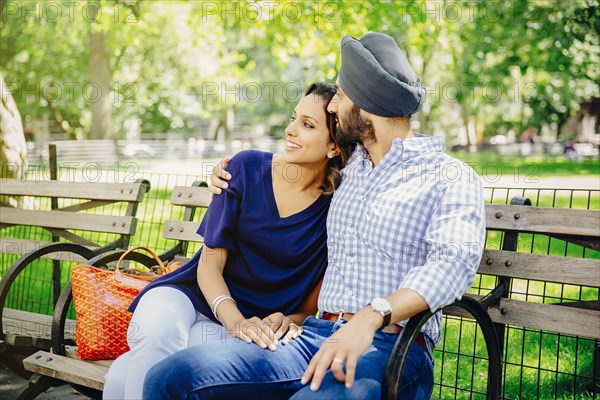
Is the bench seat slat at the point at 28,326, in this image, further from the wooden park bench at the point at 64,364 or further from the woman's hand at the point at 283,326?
the woman's hand at the point at 283,326

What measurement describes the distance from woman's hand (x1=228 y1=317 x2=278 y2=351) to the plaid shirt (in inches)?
12.5

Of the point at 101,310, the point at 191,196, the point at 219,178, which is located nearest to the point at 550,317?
the point at 219,178

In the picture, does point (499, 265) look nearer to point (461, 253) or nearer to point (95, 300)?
point (461, 253)

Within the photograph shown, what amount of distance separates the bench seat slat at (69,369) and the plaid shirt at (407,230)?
107 centimetres

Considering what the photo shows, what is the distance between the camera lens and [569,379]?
14.5ft

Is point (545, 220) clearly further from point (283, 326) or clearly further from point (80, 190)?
point (80, 190)

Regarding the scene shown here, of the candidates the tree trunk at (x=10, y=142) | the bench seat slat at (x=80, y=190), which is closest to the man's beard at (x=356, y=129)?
the bench seat slat at (x=80, y=190)

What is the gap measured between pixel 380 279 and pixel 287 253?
51 cm

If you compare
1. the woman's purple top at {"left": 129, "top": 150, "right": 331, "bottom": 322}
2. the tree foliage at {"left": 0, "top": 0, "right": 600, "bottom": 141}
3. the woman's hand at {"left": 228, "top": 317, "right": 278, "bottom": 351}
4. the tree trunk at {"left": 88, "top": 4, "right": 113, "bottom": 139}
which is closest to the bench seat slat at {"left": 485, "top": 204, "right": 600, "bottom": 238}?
the woman's purple top at {"left": 129, "top": 150, "right": 331, "bottom": 322}

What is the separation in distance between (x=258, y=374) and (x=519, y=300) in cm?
132

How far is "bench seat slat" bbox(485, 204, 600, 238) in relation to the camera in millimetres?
3031

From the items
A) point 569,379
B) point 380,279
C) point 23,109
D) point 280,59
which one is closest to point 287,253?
point 380,279

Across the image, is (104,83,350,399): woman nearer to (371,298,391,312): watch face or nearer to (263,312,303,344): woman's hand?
(263,312,303,344): woman's hand

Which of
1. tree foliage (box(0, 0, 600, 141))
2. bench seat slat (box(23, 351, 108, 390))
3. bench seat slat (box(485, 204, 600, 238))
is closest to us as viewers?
bench seat slat (box(485, 204, 600, 238))
